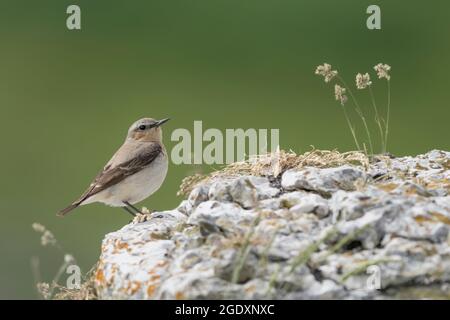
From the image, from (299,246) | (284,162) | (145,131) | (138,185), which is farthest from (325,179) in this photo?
(145,131)

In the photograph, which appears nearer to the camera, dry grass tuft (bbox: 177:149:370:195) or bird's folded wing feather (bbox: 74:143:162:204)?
dry grass tuft (bbox: 177:149:370:195)

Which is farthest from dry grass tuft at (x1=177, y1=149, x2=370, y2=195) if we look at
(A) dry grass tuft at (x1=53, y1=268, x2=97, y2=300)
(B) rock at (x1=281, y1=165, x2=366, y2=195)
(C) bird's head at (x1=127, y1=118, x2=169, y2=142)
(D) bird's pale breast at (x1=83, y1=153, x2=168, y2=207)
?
(C) bird's head at (x1=127, y1=118, x2=169, y2=142)

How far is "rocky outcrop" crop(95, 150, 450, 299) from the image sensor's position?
593cm

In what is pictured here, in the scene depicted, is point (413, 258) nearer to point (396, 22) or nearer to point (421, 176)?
point (421, 176)

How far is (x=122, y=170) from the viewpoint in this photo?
35.3 feet

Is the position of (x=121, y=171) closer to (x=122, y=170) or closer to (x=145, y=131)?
(x=122, y=170)

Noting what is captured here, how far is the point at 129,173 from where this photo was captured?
10711mm

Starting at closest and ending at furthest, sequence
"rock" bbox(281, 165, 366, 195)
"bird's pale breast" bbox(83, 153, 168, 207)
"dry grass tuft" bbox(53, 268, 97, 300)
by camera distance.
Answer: "dry grass tuft" bbox(53, 268, 97, 300) < "rock" bbox(281, 165, 366, 195) < "bird's pale breast" bbox(83, 153, 168, 207)

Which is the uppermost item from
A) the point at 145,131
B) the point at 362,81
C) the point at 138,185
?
the point at 362,81

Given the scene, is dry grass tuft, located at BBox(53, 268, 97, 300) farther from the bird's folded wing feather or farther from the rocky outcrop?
the bird's folded wing feather

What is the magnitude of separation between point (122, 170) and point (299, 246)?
15.9 ft

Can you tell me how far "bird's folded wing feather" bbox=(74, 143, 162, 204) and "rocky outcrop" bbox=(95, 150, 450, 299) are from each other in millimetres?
3292

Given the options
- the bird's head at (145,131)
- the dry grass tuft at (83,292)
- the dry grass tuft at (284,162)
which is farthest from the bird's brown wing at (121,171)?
the dry grass tuft at (83,292)

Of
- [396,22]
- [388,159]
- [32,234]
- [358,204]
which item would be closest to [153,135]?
[388,159]
